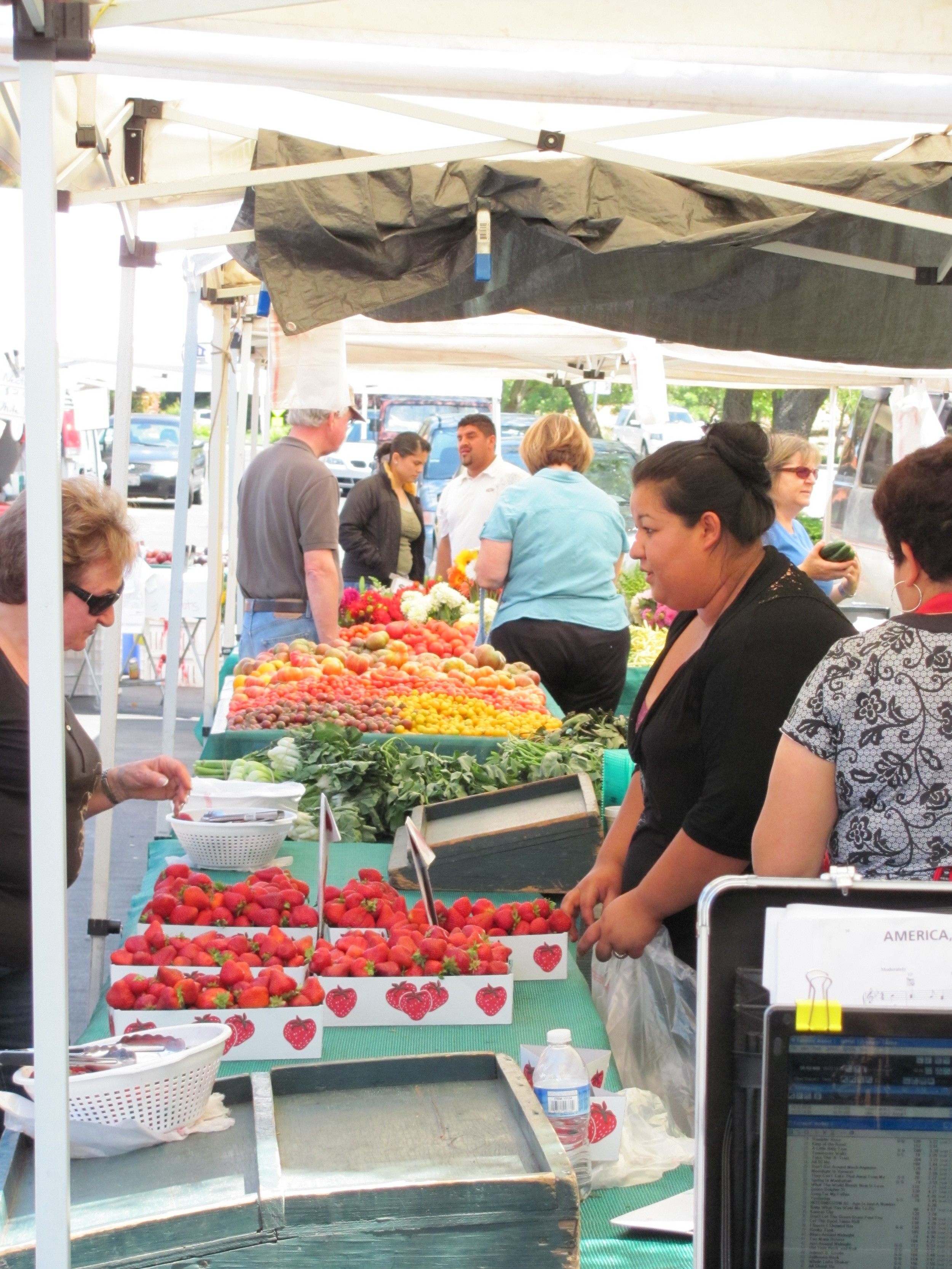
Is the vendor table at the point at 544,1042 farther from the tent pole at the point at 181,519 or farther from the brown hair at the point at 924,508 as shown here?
the tent pole at the point at 181,519

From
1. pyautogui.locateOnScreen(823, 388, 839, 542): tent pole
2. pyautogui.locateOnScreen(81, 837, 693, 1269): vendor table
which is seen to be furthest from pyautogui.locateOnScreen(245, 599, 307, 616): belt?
pyautogui.locateOnScreen(823, 388, 839, 542): tent pole

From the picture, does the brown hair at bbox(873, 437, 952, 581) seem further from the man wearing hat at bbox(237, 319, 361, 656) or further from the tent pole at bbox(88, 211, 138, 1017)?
the man wearing hat at bbox(237, 319, 361, 656)

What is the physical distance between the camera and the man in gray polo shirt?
18.0ft

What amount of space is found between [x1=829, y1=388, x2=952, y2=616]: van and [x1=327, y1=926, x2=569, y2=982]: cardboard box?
943 centimetres

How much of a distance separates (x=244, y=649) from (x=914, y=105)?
485cm

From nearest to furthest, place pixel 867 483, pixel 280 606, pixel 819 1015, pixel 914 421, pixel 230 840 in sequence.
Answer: pixel 819 1015 < pixel 230 840 < pixel 280 606 < pixel 914 421 < pixel 867 483

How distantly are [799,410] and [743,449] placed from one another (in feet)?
47.6

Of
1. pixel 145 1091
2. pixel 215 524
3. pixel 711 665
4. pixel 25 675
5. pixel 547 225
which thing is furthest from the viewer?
pixel 215 524

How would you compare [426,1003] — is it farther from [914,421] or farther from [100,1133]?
[914,421]

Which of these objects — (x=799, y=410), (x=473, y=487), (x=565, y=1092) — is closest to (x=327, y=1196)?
(x=565, y=1092)

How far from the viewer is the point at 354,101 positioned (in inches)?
92.9

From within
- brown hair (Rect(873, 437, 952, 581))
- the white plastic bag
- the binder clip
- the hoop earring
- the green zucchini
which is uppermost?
the white plastic bag

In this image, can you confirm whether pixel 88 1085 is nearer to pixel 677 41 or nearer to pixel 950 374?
pixel 677 41

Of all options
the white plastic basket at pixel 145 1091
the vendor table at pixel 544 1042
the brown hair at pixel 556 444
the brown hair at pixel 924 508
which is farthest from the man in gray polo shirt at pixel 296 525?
the white plastic basket at pixel 145 1091
